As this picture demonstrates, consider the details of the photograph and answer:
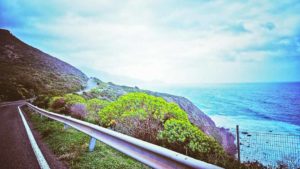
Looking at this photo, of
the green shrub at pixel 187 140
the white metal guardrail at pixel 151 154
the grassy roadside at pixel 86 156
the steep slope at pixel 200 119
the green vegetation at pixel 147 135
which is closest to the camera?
the white metal guardrail at pixel 151 154

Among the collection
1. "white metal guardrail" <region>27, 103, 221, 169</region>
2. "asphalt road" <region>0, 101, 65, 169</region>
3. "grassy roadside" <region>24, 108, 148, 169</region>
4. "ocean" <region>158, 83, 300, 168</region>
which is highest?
"white metal guardrail" <region>27, 103, 221, 169</region>

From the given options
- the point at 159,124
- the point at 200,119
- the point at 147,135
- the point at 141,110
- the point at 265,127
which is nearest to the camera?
the point at 147,135

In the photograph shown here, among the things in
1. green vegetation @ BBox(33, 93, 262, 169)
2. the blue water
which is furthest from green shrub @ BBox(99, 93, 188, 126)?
the blue water

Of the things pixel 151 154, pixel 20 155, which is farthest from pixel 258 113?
pixel 151 154

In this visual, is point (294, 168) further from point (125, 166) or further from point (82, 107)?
point (82, 107)

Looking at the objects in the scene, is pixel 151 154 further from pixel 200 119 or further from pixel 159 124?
pixel 200 119

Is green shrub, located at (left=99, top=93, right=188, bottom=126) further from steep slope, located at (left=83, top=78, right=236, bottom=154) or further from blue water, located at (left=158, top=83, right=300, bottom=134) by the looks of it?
blue water, located at (left=158, top=83, right=300, bottom=134)

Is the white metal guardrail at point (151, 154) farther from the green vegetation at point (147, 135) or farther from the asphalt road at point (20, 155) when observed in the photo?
the asphalt road at point (20, 155)

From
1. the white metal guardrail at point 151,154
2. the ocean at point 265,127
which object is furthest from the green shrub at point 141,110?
the white metal guardrail at point 151,154

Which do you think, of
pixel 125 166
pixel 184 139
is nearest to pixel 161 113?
pixel 184 139

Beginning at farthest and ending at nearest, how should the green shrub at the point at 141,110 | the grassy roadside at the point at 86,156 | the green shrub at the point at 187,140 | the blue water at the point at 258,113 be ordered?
the blue water at the point at 258,113 → the green shrub at the point at 141,110 → the green shrub at the point at 187,140 → the grassy roadside at the point at 86,156

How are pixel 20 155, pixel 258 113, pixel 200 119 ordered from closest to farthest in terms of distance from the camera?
pixel 20 155, pixel 200 119, pixel 258 113

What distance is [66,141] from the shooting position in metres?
6.54

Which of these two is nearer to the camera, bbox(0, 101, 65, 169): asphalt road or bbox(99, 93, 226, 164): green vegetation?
bbox(0, 101, 65, 169): asphalt road
